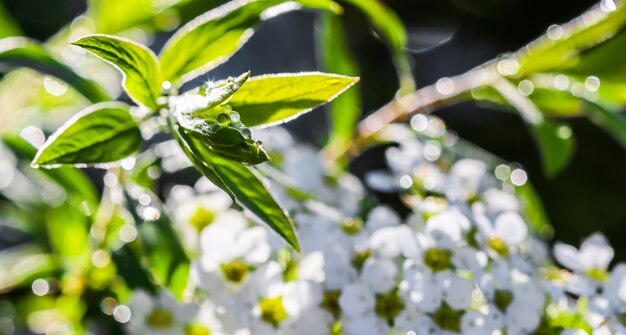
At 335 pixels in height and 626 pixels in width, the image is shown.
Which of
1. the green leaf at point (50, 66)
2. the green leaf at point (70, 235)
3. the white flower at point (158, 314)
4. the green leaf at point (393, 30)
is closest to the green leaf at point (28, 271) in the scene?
the green leaf at point (70, 235)

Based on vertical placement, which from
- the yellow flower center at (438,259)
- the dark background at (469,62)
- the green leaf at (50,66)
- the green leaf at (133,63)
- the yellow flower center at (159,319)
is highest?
the green leaf at (133,63)

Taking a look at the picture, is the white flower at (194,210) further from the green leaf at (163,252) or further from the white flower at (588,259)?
the white flower at (588,259)

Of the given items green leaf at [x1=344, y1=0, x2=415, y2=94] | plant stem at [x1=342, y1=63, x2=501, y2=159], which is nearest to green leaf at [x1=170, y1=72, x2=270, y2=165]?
green leaf at [x1=344, y1=0, x2=415, y2=94]

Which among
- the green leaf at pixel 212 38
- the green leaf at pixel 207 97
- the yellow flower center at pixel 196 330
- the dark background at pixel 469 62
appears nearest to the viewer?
the green leaf at pixel 207 97

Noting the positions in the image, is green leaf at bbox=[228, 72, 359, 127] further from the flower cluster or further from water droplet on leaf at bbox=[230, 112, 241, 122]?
the flower cluster

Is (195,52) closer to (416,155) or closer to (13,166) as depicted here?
(416,155)
